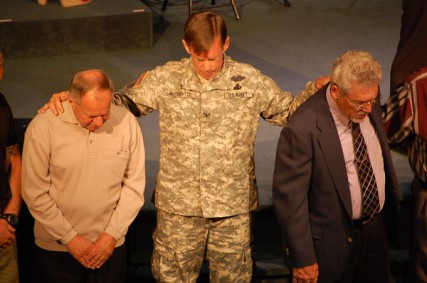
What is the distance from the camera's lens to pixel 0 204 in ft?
12.0

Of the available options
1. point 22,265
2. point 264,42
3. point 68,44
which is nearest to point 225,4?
point 264,42

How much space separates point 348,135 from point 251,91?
0.45 m

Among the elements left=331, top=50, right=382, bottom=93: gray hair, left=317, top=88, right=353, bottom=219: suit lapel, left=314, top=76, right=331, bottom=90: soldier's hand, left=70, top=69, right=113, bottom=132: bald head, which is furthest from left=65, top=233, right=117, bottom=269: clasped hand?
left=331, top=50, right=382, bottom=93: gray hair

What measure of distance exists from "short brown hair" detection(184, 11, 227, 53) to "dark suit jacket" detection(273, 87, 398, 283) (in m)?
0.46

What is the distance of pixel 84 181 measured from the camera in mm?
3562

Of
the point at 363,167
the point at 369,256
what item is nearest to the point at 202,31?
the point at 363,167

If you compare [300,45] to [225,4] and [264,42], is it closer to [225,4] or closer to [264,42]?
[264,42]

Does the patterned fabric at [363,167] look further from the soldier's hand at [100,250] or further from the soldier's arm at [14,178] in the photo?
the soldier's arm at [14,178]

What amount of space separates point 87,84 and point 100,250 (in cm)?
76

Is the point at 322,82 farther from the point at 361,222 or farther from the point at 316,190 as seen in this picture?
the point at 361,222

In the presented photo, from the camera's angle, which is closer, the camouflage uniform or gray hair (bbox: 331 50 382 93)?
gray hair (bbox: 331 50 382 93)

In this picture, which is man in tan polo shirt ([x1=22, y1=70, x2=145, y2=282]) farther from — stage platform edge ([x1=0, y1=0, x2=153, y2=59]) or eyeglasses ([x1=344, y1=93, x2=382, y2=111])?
stage platform edge ([x1=0, y1=0, x2=153, y2=59])

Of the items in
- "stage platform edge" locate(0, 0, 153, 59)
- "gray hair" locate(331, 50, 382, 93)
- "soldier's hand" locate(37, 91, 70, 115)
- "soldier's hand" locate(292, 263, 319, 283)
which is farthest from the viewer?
"stage platform edge" locate(0, 0, 153, 59)

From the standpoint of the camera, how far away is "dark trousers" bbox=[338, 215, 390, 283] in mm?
3670
